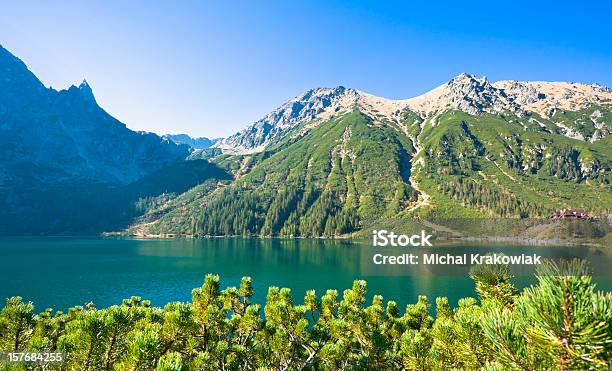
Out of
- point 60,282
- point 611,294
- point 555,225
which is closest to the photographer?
point 611,294

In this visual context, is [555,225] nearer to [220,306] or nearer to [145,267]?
[145,267]

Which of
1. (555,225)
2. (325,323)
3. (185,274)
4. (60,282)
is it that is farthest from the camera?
(555,225)

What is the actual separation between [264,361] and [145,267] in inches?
4476

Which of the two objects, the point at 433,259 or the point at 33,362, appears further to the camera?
the point at 433,259

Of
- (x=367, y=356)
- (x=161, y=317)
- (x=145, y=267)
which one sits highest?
(x=161, y=317)

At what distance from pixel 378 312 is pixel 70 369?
415 inches

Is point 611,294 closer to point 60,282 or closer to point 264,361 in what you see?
point 264,361

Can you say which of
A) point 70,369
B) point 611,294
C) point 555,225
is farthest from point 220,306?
point 555,225

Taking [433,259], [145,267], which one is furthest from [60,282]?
[433,259]

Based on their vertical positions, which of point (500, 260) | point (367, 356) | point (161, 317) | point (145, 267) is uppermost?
point (500, 260)

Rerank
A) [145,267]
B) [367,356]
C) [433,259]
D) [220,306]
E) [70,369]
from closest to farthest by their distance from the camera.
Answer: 1. [70,369]
2. [220,306]
3. [367,356]
4. [145,267]
5. [433,259]

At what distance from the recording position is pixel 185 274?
97.9m

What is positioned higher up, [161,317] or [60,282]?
[161,317]

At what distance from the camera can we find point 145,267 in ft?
362
